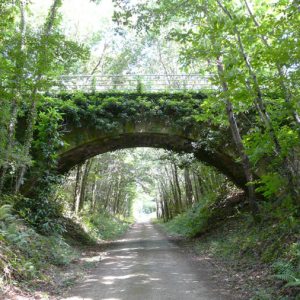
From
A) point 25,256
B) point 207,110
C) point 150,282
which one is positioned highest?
point 207,110

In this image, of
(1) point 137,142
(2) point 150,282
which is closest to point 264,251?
(2) point 150,282

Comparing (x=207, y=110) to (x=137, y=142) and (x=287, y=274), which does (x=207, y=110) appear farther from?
(x=137, y=142)

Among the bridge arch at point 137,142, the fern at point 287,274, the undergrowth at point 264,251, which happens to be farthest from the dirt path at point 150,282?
the bridge arch at point 137,142

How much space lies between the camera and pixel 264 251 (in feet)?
21.1

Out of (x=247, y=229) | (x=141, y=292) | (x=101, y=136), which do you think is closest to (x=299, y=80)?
(x=141, y=292)

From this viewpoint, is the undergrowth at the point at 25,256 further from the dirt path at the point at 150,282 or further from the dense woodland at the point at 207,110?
the dirt path at the point at 150,282

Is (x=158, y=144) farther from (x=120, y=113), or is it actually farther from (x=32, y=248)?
(x=32, y=248)

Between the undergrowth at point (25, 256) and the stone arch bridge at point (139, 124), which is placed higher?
the stone arch bridge at point (139, 124)

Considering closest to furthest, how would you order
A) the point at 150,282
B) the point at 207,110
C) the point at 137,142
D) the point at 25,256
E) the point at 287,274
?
the point at 287,274
the point at 150,282
the point at 25,256
the point at 207,110
the point at 137,142

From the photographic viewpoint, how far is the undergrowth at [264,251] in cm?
448

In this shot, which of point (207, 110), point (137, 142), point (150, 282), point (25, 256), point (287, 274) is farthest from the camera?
point (137, 142)

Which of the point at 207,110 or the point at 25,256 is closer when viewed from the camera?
the point at 25,256

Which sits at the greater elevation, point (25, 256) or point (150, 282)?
point (25, 256)

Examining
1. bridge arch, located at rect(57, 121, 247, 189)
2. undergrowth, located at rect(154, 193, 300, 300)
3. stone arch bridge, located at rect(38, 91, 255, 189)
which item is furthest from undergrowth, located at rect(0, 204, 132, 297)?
stone arch bridge, located at rect(38, 91, 255, 189)
